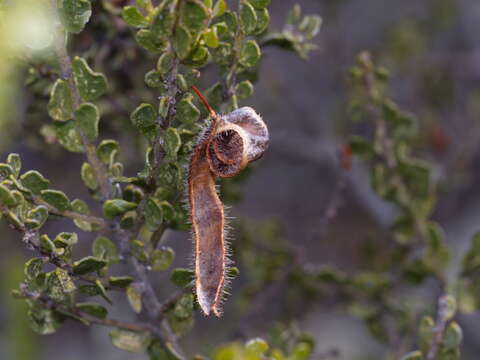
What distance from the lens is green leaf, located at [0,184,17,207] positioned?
1161mm

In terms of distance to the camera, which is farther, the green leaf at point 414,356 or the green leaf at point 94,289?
the green leaf at point 414,356

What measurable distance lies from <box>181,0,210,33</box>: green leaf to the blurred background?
3.17 feet

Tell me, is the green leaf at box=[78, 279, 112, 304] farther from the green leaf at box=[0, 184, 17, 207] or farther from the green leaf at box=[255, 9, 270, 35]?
the green leaf at box=[255, 9, 270, 35]

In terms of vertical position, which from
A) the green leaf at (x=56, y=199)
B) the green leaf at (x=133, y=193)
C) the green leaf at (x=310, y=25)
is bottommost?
the green leaf at (x=56, y=199)

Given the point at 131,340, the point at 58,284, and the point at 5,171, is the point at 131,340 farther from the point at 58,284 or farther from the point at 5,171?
the point at 5,171

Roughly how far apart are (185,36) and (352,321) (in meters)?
3.42

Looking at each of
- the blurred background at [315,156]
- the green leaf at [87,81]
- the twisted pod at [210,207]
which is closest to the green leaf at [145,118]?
the twisted pod at [210,207]

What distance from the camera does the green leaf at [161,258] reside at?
4.89 feet

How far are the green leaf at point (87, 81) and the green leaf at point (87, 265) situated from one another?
393 mm

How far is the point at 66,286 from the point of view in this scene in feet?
4.34

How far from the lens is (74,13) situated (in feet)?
4.29

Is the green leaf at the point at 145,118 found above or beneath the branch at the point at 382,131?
beneath

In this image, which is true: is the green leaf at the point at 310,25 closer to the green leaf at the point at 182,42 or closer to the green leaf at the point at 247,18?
the green leaf at the point at 247,18

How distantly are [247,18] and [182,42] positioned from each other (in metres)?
0.27
